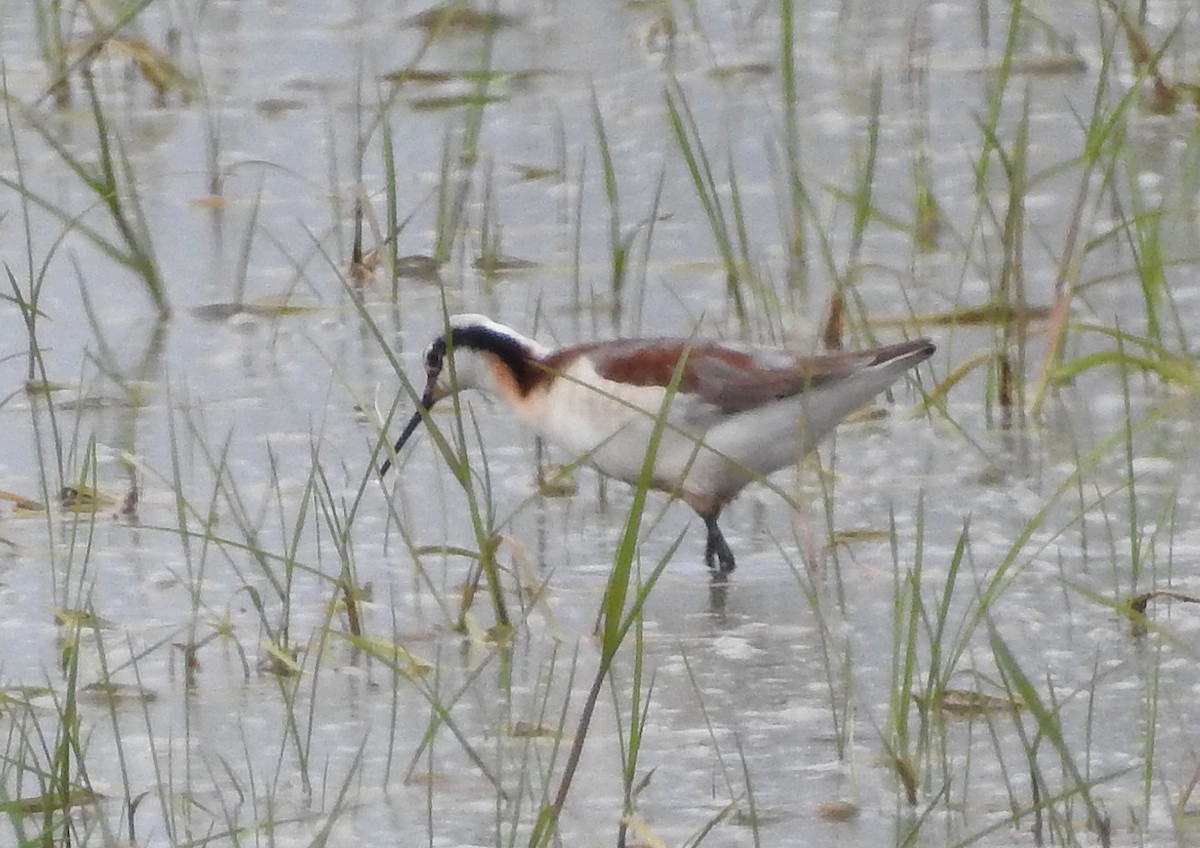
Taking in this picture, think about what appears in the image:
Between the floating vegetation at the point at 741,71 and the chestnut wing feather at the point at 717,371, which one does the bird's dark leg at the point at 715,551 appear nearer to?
the chestnut wing feather at the point at 717,371

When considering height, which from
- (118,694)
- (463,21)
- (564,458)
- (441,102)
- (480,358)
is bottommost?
(118,694)

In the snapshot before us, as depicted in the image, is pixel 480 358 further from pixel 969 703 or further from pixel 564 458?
pixel 969 703

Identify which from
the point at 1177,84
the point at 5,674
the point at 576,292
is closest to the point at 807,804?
the point at 5,674

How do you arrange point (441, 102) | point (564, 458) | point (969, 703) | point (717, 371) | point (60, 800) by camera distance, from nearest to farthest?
point (60, 800) < point (969, 703) < point (717, 371) < point (564, 458) < point (441, 102)

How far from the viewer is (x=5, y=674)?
474 centimetres

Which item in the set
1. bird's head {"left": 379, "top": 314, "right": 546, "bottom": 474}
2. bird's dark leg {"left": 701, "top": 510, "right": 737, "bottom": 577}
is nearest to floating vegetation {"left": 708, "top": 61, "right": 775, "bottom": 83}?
bird's head {"left": 379, "top": 314, "right": 546, "bottom": 474}

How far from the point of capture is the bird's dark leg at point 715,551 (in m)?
5.36

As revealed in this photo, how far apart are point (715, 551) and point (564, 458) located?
1.05m

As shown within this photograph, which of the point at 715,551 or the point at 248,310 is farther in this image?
the point at 248,310

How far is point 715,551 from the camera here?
541 centimetres

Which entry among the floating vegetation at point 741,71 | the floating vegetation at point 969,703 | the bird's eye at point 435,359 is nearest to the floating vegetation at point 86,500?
the bird's eye at point 435,359

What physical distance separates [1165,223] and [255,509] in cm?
259

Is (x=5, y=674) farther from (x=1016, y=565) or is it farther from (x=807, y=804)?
(x=1016, y=565)

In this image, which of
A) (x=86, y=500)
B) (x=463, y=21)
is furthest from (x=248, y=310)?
(x=463, y=21)
